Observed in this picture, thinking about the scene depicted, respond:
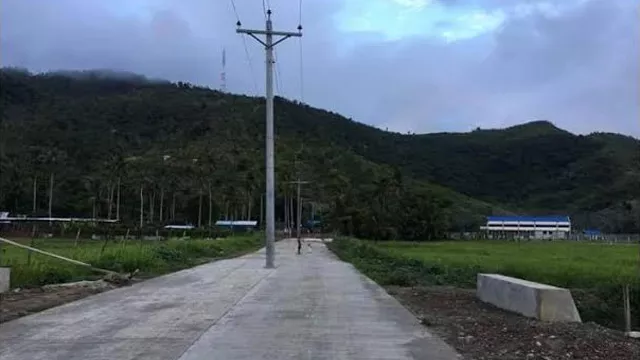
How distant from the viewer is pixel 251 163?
13225 centimetres

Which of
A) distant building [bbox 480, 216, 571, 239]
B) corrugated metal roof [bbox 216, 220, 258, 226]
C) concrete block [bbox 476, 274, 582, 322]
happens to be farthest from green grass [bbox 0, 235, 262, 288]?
distant building [bbox 480, 216, 571, 239]

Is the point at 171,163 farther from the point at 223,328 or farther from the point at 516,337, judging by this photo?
the point at 516,337

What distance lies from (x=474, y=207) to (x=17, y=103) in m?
90.7

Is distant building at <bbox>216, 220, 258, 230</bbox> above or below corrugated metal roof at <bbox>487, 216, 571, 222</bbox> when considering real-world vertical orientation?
below

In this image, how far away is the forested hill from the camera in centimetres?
11694

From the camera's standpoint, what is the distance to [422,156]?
17775cm

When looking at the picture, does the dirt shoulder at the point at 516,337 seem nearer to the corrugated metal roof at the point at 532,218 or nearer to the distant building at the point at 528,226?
the distant building at the point at 528,226

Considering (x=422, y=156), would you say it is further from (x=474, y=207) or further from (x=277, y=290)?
(x=277, y=290)

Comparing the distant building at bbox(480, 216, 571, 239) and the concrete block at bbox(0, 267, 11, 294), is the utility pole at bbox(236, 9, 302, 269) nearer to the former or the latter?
the concrete block at bbox(0, 267, 11, 294)

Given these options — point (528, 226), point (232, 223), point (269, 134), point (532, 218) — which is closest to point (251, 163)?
point (232, 223)

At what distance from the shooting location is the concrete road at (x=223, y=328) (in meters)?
10.2

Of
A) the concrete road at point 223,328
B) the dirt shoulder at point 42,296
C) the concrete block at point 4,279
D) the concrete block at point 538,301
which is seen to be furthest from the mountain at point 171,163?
the concrete block at point 538,301

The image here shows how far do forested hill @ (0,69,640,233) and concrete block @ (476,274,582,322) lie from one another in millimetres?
88228

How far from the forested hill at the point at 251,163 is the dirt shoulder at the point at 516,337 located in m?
89.6
